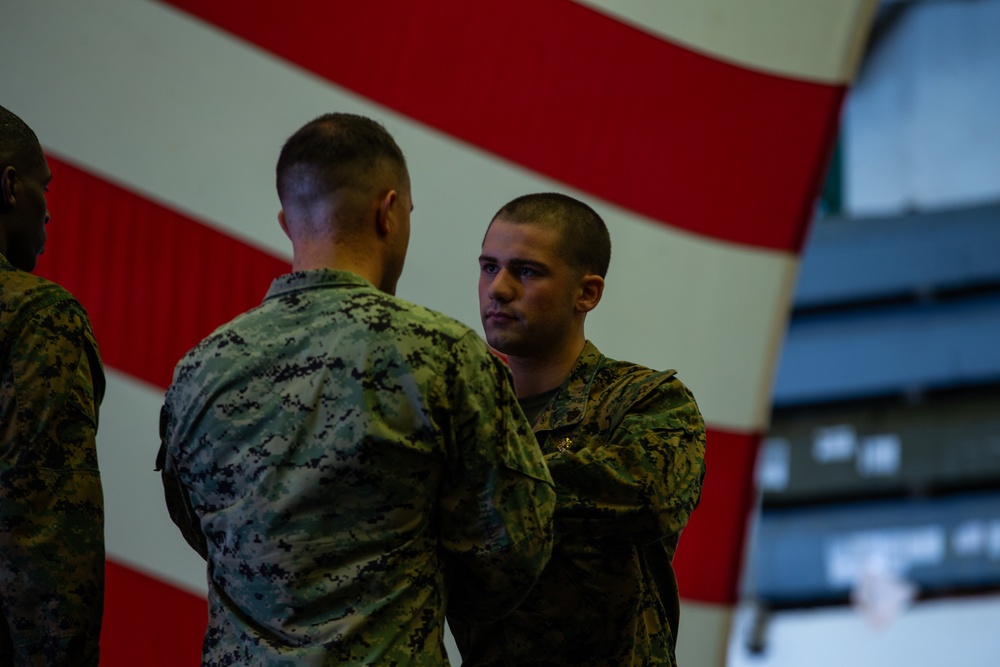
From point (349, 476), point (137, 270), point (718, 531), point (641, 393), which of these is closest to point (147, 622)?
point (137, 270)

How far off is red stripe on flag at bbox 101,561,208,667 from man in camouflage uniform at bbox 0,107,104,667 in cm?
100

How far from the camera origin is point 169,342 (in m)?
2.42

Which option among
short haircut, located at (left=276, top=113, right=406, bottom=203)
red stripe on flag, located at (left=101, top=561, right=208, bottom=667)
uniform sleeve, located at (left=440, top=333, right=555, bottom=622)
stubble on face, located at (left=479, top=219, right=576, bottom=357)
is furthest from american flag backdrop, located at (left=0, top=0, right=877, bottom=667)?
uniform sleeve, located at (left=440, top=333, right=555, bottom=622)

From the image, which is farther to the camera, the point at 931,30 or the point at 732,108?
the point at 931,30

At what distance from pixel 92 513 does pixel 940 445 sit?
30.1ft

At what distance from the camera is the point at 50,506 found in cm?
140

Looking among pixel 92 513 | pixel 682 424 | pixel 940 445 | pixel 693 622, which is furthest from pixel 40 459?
pixel 940 445

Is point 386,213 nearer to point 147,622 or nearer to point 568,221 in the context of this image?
point 568,221

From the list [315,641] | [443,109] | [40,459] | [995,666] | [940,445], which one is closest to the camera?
[315,641]

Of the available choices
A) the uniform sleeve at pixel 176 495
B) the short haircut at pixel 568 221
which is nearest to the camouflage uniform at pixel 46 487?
the uniform sleeve at pixel 176 495

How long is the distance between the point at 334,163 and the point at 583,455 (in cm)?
42

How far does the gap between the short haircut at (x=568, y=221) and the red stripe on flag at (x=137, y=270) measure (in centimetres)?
96

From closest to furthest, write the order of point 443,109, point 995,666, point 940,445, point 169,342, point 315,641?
point 315,641, point 169,342, point 443,109, point 995,666, point 940,445

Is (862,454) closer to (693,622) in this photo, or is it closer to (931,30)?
(931,30)
